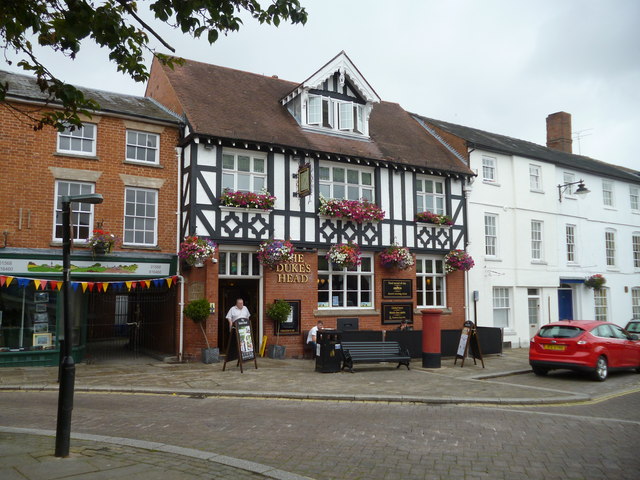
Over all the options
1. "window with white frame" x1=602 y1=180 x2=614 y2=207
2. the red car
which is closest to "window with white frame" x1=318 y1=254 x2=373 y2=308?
the red car

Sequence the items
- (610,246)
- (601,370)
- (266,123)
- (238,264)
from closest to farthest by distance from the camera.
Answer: (601,370) < (238,264) < (266,123) < (610,246)

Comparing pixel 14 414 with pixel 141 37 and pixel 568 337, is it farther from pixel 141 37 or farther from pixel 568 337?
pixel 568 337

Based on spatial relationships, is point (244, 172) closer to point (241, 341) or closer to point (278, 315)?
point (278, 315)

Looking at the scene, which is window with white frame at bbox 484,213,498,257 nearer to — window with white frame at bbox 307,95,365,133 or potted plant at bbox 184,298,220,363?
window with white frame at bbox 307,95,365,133

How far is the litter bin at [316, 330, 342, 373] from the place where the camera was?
46.1 feet

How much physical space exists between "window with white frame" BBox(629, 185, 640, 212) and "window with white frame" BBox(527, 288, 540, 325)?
393 inches

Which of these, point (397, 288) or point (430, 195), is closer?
point (397, 288)

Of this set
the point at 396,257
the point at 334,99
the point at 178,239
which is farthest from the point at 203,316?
the point at 334,99

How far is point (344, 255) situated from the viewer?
17.5 meters

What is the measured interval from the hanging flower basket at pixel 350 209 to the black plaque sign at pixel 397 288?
2.40m

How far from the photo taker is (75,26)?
5.83 meters

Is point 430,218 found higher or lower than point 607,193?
lower

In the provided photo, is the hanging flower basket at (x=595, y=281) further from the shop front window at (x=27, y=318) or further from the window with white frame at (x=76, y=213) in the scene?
the shop front window at (x=27, y=318)

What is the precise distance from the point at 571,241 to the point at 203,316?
60.1ft
